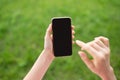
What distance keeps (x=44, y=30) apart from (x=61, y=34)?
2238mm

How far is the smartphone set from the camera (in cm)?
153

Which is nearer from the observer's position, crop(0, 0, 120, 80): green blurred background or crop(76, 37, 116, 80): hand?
crop(76, 37, 116, 80): hand

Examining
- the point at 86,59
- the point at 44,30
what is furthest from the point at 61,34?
the point at 44,30

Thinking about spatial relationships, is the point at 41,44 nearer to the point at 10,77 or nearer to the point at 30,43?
the point at 30,43

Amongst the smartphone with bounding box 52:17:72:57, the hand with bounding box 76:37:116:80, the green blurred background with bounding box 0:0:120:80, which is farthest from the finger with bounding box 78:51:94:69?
the green blurred background with bounding box 0:0:120:80

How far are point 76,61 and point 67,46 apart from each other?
1833mm

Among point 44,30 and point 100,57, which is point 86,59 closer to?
point 100,57

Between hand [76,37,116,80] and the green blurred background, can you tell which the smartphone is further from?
the green blurred background

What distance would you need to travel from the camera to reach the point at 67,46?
1.56 meters

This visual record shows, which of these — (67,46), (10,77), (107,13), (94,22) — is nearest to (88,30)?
(94,22)

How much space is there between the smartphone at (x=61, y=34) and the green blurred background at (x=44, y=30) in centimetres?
165

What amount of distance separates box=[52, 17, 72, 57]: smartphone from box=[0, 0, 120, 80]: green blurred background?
1655mm

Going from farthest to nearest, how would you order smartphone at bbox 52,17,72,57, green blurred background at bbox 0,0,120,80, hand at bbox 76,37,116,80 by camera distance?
green blurred background at bbox 0,0,120,80
smartphone at bbox 52,17,72,57
hand at bbox 76,37,116,80

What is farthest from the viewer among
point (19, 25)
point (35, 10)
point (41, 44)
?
point (35, 10)
